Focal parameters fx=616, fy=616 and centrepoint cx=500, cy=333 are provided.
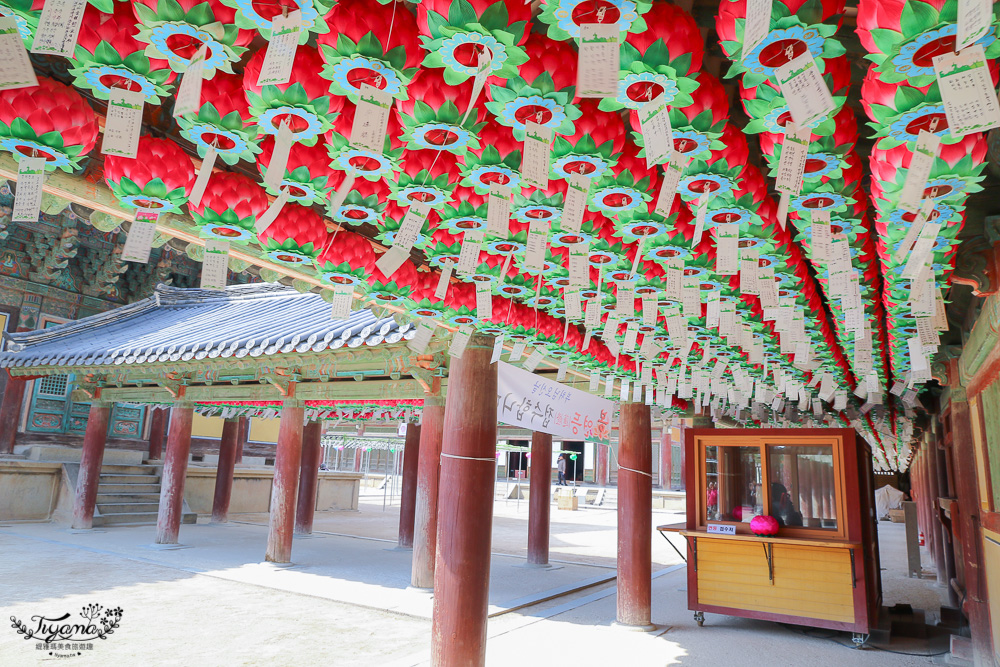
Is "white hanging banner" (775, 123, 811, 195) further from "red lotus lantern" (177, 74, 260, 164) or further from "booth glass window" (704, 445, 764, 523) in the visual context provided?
"booth glass window" (704, 445, 764, 523)

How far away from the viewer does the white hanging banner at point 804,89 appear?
162cm

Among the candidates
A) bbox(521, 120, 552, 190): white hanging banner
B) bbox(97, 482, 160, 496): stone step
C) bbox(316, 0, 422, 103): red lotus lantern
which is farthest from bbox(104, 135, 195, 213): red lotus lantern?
bbox(97, 482, 160, 496): stone step

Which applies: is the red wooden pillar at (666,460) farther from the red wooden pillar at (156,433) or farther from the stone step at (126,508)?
the stone step at (126,508)

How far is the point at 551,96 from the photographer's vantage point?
1.99m

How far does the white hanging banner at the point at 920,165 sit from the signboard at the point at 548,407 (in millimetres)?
4792

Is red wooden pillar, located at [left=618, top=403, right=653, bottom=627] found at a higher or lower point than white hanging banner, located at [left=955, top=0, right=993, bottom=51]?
lower

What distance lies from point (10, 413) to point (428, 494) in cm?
1108

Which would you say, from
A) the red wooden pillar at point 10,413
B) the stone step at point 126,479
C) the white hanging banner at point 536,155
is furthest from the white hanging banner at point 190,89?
the stone step at point 126,479

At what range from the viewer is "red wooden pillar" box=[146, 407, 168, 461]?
16719 millimetres

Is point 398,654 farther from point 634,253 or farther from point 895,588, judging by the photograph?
point 895,588

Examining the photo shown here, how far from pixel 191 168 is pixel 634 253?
2.25 meters

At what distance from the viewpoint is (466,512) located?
4.92 m

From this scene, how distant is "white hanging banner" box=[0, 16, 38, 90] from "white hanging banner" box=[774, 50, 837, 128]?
199 centimetres

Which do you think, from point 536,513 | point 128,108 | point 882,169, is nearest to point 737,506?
Result: point 536,513
